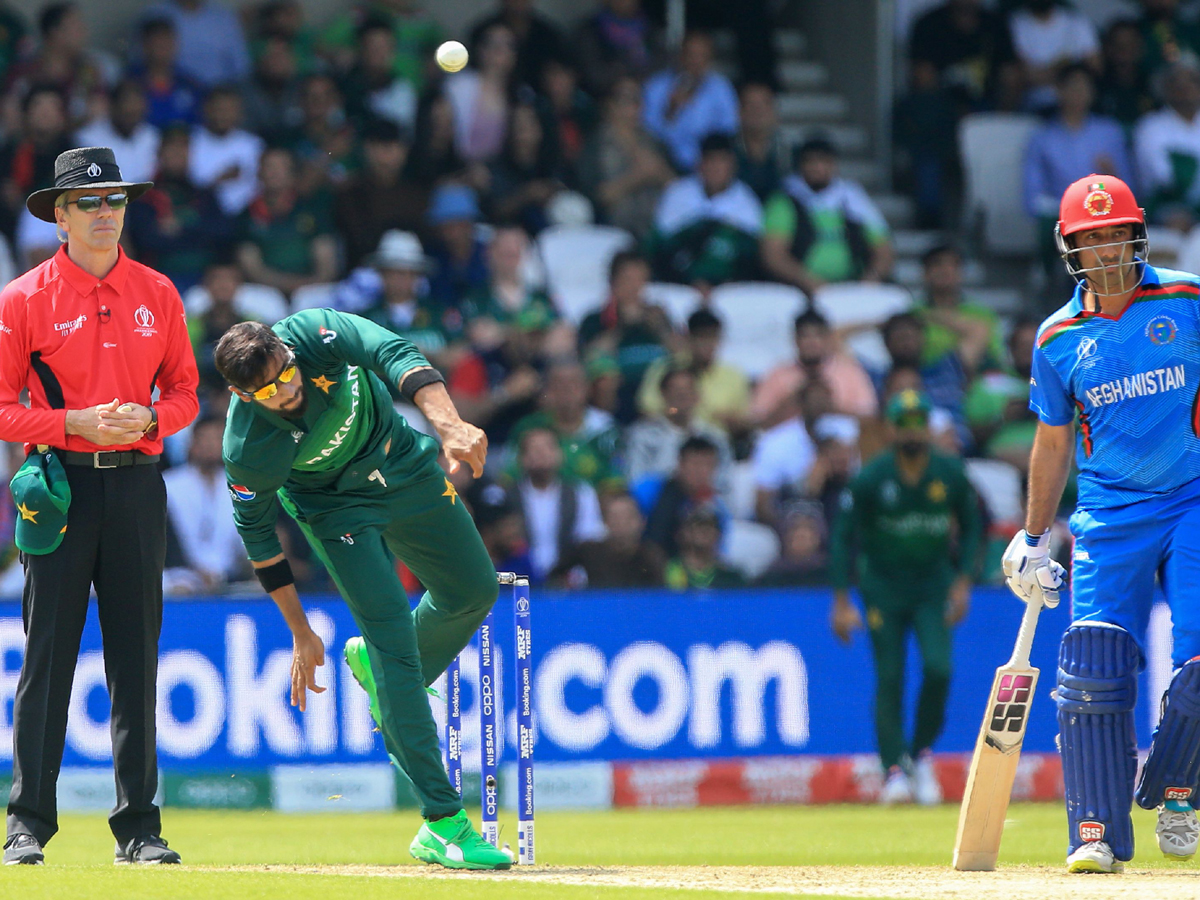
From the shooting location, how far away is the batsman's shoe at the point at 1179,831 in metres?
6.42

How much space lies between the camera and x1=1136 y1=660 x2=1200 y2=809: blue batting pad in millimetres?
5984

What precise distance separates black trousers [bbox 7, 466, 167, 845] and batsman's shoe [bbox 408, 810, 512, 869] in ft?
3.44

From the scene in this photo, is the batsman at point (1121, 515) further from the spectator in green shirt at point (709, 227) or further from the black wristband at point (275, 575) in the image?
the spectator in green shirt at point (709, 227)

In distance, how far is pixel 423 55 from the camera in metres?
15.1

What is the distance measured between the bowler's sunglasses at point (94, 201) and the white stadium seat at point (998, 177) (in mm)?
11030

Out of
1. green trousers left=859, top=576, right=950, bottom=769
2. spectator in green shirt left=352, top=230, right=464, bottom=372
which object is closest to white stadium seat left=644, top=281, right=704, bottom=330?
spectator in green shirt left=352, top=230, right=464, bottom=372

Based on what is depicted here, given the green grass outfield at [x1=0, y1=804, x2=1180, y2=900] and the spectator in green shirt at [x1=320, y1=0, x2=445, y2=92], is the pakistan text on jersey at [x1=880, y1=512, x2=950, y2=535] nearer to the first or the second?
the green grass outfield at [x1=0, y1=804, x2=1180, y2=900]

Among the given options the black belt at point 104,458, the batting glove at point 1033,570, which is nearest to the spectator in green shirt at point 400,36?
the black belt at point 104,458

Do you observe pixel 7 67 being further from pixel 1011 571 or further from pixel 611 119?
pixel 1011 571

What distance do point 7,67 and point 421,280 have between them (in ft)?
11.9

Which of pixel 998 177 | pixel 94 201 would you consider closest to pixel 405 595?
pixel 94 201

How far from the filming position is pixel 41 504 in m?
6.08

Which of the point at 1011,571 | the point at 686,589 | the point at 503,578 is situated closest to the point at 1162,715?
the point at 1011,571

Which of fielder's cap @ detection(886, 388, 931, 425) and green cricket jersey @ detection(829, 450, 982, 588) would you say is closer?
green cricket jersey @ detection(829, 450, 982, 588)
